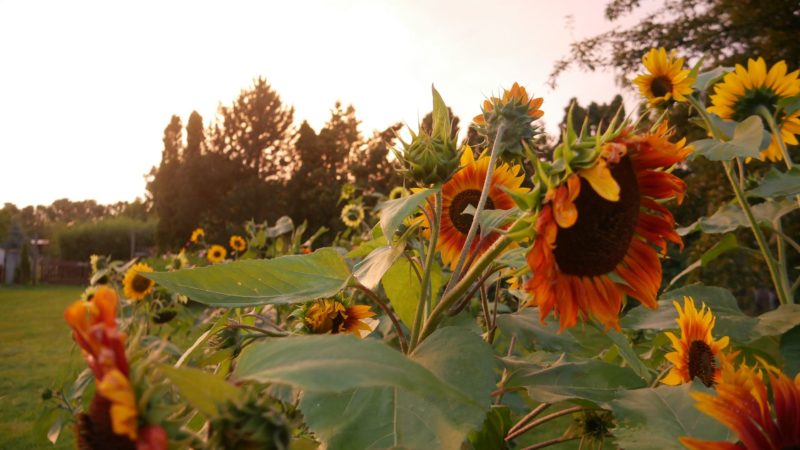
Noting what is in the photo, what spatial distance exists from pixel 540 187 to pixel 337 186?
16.1 m

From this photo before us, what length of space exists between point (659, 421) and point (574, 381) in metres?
0.10

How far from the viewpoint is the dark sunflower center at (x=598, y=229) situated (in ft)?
1.75

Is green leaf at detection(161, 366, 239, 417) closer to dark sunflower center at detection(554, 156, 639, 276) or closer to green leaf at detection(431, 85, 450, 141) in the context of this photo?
dark sunflower center at detection(554, 156, 639, 276)

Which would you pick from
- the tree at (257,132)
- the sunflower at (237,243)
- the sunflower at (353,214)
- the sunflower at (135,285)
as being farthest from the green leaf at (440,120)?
the tree at (257,132)

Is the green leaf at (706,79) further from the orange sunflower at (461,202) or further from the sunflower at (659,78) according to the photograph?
the orange sunflower at (461,202)

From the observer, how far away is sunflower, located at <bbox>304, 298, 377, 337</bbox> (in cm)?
92

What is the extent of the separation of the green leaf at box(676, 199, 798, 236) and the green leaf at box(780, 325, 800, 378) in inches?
11.1

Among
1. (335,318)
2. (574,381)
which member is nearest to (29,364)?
(335,318)

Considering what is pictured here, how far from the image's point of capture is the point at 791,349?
3.12 ft

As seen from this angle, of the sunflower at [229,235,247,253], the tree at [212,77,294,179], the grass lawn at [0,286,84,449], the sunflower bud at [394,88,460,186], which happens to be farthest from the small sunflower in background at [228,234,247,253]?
the tree at [212,77,294,179]

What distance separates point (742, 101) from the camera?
1.36m

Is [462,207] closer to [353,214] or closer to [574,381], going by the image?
[574,381]

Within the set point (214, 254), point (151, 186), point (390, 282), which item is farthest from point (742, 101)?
point (151, 186)

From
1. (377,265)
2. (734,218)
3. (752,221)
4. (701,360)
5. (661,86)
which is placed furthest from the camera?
(661,86)
